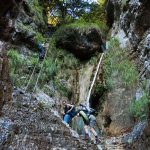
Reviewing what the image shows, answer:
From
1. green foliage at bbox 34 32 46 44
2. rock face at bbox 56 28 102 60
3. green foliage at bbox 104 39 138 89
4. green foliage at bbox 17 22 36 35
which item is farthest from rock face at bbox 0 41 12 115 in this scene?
rock face at bbox 56 28 102 60

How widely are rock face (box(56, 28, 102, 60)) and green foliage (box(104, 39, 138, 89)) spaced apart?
96cm

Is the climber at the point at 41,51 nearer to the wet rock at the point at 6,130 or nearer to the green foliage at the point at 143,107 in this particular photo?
the green foliage at the point at 143,107

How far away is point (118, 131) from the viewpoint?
1269cm

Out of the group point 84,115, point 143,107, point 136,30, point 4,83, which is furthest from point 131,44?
point 4,83

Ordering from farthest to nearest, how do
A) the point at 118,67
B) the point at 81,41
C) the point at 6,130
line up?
the point at 81,41, the point at 118,67, the point at 6,130

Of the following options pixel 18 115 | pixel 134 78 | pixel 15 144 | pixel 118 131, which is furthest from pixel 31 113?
pixel 134 78

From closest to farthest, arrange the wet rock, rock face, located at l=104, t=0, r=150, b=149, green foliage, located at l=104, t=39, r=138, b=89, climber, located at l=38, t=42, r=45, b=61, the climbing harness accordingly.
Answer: the wet rock → the climbing harness → rock face, located at l=104, t=0, r=150, b=149 → green foliage, located at l=104, t=39, r=138, b=89 → climber, located at l=38, t=42, r=45, b=61

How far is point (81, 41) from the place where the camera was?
18.0 meters

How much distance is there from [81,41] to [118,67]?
3.24 metres

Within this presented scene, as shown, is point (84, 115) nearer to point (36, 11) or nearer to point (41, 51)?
point (41, 51)

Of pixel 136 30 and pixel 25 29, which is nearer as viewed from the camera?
pixel 136 30

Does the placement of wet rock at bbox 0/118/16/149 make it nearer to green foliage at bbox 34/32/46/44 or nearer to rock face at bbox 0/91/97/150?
rock face at bbox 0/91/97/150

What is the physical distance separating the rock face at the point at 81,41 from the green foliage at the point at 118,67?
961mm

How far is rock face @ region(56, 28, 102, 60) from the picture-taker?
18.0 m
